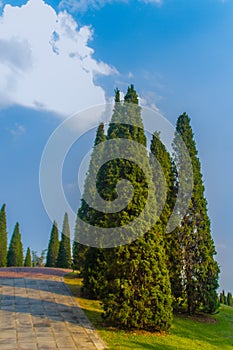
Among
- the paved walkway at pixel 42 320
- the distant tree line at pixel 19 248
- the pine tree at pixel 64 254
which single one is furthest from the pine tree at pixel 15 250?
the paved walkway at pixel 42 320

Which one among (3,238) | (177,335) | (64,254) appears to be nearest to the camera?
(177,335)

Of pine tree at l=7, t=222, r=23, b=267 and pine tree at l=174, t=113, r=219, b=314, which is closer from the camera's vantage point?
pine tree at l=174, t=113, r=219, b=314

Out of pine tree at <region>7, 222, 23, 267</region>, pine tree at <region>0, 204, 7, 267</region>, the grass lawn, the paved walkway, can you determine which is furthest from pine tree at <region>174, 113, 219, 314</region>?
pine tree at <region>7, 222, 23, 267</region>

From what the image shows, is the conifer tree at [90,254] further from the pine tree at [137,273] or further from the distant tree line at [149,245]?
the pine tree at [137,273]

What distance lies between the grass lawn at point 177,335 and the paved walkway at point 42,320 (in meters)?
0.30

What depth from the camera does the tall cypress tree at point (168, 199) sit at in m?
11.1

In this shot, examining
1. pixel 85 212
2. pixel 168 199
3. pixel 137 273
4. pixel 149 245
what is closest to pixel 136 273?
pixel 137 273

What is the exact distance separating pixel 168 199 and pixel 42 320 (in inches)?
242

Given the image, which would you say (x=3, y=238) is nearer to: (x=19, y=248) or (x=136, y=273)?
(x=19, y=248)

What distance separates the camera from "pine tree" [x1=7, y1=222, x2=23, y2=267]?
109 feet

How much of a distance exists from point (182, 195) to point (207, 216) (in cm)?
120

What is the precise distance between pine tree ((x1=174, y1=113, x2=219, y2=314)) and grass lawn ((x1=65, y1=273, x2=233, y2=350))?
681mm

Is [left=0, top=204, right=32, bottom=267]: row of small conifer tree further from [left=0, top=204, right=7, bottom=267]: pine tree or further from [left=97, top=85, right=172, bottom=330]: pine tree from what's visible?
[left=97, top=85, right=172, bottom=330]: pine tree

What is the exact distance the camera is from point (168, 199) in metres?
12.1
